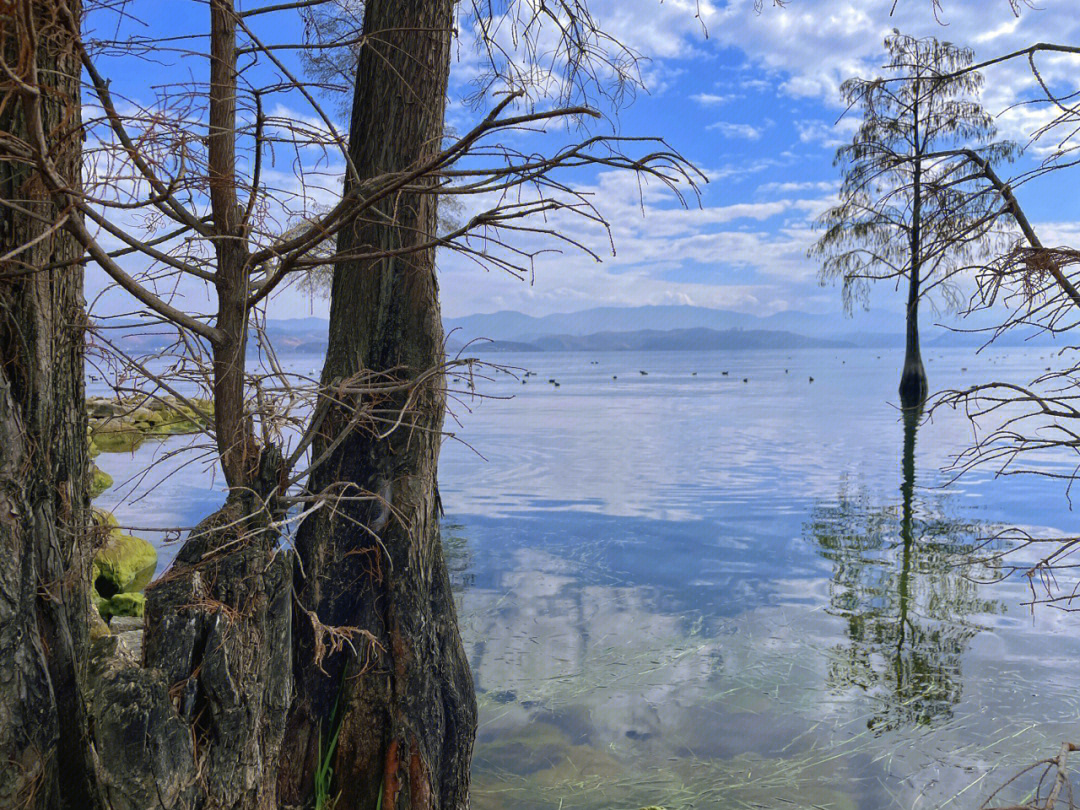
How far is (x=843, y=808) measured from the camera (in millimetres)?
4723

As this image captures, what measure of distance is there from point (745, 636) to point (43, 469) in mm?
5858

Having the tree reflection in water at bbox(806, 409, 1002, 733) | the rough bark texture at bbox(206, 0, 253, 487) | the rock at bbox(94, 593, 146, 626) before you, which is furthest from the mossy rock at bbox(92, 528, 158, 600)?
the tree reflection in water at bbox(806, 409, 1002, 733)

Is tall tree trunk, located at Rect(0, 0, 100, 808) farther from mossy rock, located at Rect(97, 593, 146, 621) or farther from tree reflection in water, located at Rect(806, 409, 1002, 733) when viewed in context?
mossy rock, located at Rect(97, 593, 146, 621)

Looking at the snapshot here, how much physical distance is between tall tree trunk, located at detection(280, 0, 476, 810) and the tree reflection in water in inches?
103

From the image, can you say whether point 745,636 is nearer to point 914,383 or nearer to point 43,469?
point 43,469

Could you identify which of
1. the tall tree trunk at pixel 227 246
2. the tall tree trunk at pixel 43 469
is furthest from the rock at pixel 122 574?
the tall tree trunk at pixel 227 246

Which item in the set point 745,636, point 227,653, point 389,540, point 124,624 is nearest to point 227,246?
point 227,653

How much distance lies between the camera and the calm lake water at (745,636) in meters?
5.14

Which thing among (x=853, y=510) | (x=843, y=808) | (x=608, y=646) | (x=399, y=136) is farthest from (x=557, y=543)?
(x=399, y=136)

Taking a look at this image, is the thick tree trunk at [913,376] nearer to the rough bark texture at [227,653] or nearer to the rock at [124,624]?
the rock at [124,624]

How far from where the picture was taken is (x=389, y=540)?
4.22 meters

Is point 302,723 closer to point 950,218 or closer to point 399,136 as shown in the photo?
point 399,136

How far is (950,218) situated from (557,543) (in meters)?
7.37

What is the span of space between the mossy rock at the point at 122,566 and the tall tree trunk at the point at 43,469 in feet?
17.0
